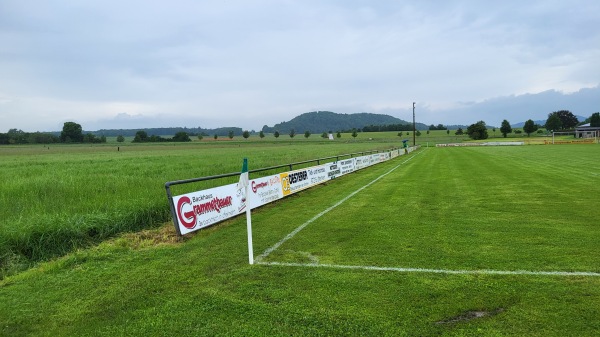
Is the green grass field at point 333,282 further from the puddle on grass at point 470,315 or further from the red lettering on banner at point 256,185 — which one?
the red lettering on banner at point 256,185

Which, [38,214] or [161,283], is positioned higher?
[38,214]

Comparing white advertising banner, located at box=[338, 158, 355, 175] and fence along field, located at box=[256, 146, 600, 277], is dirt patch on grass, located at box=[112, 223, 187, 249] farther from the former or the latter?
white advertising banner, located at box=[338, 158, 355, 175]

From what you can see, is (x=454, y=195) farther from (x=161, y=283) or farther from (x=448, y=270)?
(x=161, y=283)

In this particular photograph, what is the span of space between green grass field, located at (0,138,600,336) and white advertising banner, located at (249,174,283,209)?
1.89 meters

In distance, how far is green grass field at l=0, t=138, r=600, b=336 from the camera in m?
3.80

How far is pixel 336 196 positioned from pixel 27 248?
29.5 ft

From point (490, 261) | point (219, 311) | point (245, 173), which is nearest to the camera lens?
point (219, 311)

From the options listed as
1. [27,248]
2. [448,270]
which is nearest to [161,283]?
[27,248]

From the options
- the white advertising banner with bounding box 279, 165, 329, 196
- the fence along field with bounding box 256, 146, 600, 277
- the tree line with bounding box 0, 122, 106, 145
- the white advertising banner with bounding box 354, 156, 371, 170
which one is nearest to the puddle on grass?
the fence along field with bounding box 256, 146, 600, 277

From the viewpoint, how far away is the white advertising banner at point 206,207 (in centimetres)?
756

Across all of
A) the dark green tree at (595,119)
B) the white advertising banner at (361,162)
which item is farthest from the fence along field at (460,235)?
the dark green tree at (595,119)

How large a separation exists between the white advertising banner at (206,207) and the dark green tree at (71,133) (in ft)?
432

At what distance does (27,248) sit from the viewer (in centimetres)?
677

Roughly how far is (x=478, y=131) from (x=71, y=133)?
5148 inches
